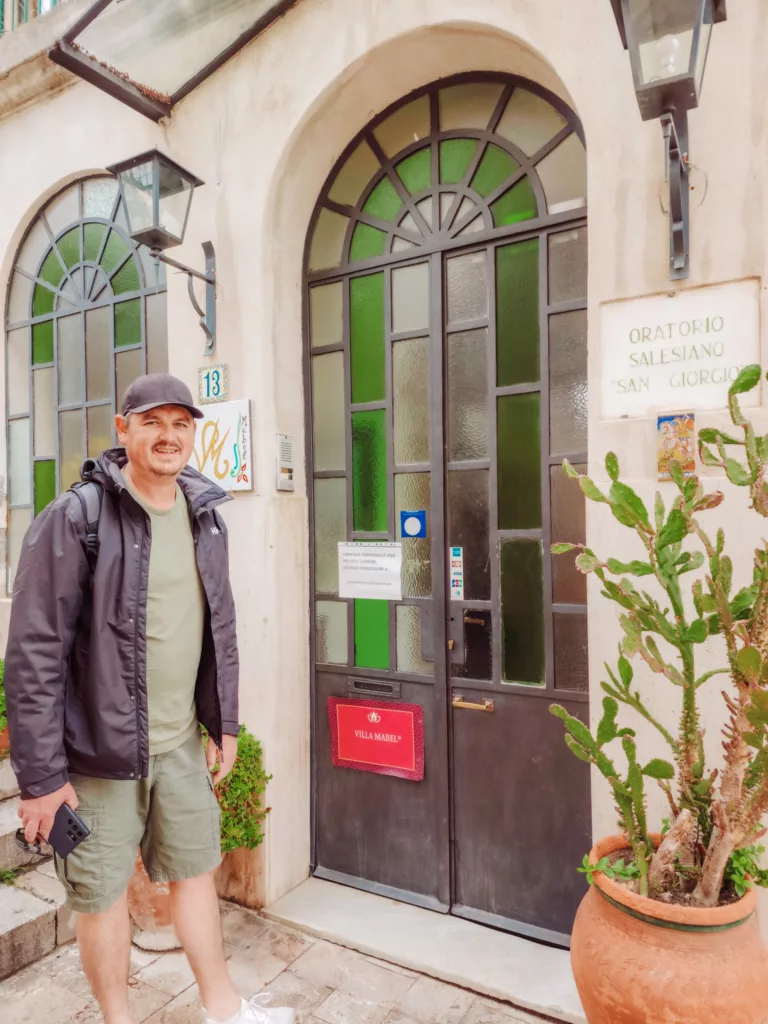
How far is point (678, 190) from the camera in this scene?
7.93ft

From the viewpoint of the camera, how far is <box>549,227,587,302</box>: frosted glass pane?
296 centimetres

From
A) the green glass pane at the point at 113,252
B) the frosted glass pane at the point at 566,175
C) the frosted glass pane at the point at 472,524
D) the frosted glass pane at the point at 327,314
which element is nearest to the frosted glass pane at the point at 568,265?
the frosted glass pane at the point at 566,175

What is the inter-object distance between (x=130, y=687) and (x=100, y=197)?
3.35m

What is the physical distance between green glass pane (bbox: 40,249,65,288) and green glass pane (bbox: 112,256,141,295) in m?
0.55

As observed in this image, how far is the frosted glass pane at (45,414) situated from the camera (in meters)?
4.59

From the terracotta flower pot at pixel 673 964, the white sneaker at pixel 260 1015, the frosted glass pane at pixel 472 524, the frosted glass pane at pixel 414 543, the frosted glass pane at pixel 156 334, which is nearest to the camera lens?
the terracotta flower pot at pixel 673 964

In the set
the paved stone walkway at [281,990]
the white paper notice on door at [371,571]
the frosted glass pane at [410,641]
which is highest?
the white paper notice on door at [371,571]

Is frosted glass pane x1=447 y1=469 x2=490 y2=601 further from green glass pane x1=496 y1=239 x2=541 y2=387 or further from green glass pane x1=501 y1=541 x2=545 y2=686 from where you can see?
green glass pane x1=496 y1=239 x2=541 y2=387

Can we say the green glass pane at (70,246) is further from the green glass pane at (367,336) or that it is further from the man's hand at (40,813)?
the man's hand at (40,813)

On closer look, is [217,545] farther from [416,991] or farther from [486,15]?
[486,15]

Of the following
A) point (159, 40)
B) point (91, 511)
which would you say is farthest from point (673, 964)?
point (159, 40)

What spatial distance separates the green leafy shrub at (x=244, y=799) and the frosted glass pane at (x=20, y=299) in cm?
324

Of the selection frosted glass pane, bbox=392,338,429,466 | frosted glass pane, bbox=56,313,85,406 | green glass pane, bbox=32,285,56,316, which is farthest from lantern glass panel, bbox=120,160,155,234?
green glass pane, bbox=32,285,56,316

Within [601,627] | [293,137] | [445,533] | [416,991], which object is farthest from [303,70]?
[416,991]
